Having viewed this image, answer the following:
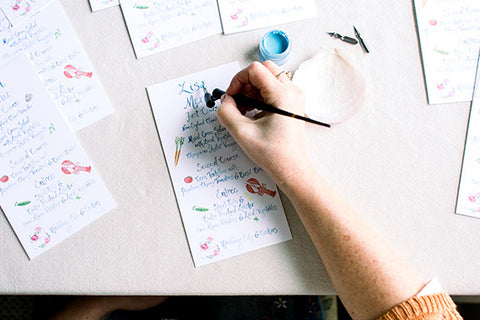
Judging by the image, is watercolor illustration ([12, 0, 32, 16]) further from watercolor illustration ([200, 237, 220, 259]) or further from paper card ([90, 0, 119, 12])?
watercolor illustration ([200, 237, 220, 259])

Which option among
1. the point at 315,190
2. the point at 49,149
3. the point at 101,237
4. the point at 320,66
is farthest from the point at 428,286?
the point at 49,149

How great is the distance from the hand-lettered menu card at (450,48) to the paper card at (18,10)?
873 millimetres

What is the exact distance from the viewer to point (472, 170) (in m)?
0.73

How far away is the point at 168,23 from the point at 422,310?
0.76 m

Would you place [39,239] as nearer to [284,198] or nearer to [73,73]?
[73,73]

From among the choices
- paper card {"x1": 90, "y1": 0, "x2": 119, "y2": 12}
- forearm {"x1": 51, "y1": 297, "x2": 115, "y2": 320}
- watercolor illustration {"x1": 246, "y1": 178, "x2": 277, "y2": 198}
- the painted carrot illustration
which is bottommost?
forearm {"x1": 51, "y1": 297, "x2": 115, "y2": 320}

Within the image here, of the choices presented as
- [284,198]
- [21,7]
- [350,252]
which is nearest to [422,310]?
[350,252]

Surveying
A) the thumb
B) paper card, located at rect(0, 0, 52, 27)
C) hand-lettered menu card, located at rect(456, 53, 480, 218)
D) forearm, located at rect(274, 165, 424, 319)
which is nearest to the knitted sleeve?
forearm, located at rect(274, 165, 424, 319)

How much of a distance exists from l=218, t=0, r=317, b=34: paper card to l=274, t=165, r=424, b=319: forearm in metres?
0.35

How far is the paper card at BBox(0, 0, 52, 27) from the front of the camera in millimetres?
770

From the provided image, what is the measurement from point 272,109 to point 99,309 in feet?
2.45

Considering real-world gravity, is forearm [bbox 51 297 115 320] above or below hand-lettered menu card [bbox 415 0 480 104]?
below

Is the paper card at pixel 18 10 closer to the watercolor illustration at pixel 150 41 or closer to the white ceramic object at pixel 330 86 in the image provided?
the watercolor illustration at pixel 150 41

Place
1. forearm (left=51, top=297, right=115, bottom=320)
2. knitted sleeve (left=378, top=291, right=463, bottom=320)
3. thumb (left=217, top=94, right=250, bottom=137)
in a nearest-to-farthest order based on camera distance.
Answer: knitted sleeve (left=378, top=291, right=463, bottom=320), thumb (left=217, top=94, right=250, bottom=137), forearm (left=51, top=297, right=115, bottom=320)
